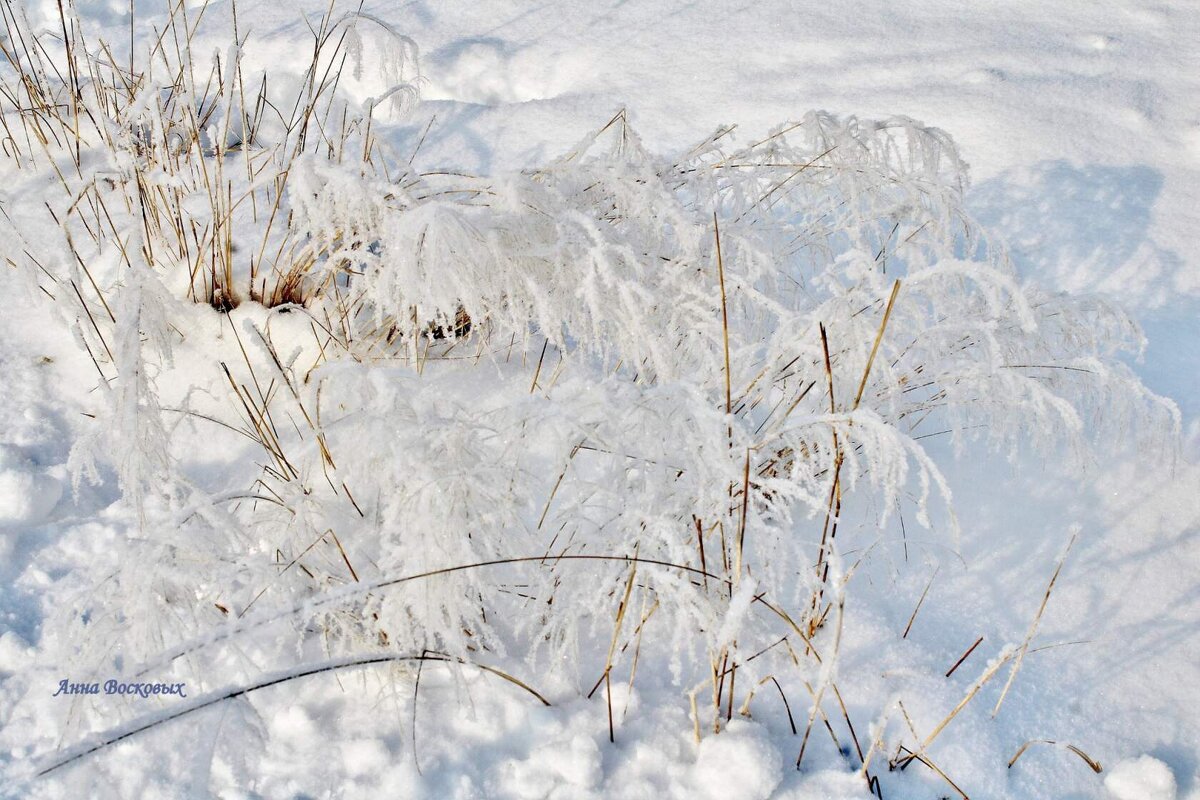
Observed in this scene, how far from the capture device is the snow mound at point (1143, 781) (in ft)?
3.34

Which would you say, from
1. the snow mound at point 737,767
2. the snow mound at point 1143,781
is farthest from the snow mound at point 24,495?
the snow mound at point 1143,781

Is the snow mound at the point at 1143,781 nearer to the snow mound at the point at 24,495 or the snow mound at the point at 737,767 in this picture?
the snow mound at the point at 737,767

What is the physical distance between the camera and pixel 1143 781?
1022 mm

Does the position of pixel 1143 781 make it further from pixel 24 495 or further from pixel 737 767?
pixel 24 495

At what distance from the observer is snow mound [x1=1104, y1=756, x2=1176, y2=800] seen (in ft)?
3.34

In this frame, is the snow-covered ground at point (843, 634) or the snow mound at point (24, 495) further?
the snow mound at point (24, 495)

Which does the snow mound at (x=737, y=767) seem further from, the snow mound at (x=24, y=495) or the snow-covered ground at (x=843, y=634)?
the snow mound at (x=24, y=495)

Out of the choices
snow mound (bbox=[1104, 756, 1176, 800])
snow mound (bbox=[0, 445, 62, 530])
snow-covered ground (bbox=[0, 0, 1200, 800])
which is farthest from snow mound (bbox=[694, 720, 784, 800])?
snow mound (bbox=[0, 445, 62, 530])

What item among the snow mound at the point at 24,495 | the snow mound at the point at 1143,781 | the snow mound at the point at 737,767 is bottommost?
the snow mound at the point at 1143,781

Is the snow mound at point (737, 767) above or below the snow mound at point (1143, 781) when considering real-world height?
above

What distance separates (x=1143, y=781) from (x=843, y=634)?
371 millimetres

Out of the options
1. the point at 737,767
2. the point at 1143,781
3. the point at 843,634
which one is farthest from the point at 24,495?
the point at 1143,781

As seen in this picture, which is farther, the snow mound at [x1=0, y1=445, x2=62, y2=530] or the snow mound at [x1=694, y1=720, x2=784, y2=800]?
the snow mound at [x1=0, y1=445, x2=62, y2=530]

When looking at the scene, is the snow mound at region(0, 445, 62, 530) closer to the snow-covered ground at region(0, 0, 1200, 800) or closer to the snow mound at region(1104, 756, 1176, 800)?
the snow-covered ground at region(0, 0, 1200, 800)
